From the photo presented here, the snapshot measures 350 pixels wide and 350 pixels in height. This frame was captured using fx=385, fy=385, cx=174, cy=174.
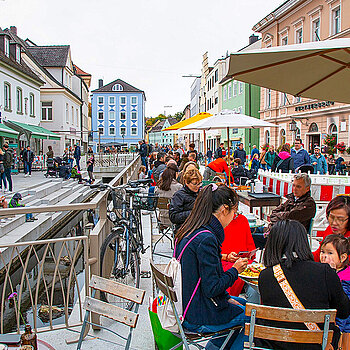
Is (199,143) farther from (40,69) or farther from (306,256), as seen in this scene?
(306,256)

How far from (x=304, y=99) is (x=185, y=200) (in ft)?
73.2

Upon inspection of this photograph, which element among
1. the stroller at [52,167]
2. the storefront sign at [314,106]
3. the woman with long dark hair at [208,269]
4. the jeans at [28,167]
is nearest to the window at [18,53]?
the jeans at [28,167]

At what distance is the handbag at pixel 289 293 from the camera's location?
7.79 ft

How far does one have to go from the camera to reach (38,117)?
104 ft

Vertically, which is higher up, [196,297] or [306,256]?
[306,256]

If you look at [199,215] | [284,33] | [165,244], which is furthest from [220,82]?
[199,215]

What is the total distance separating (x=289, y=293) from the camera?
242 centimetres

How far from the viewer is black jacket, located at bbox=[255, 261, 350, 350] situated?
2.38 meters

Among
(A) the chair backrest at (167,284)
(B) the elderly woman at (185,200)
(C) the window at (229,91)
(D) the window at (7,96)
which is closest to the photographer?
(A) the chair backrest at (167,284)

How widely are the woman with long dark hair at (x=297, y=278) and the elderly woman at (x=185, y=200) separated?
2503 millimetres

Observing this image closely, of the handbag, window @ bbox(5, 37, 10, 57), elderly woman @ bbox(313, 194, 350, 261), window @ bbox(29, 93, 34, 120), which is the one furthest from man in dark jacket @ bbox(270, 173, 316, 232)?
window @ bbox(29, 93, 34, 120)

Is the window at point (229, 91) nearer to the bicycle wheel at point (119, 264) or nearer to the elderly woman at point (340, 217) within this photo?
the bicycle wheel at point (119, 264)

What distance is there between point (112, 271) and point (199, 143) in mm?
60364

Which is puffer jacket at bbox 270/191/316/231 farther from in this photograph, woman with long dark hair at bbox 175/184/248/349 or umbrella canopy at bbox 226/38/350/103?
woman with long dark hair at bbox 175/184/248/349
